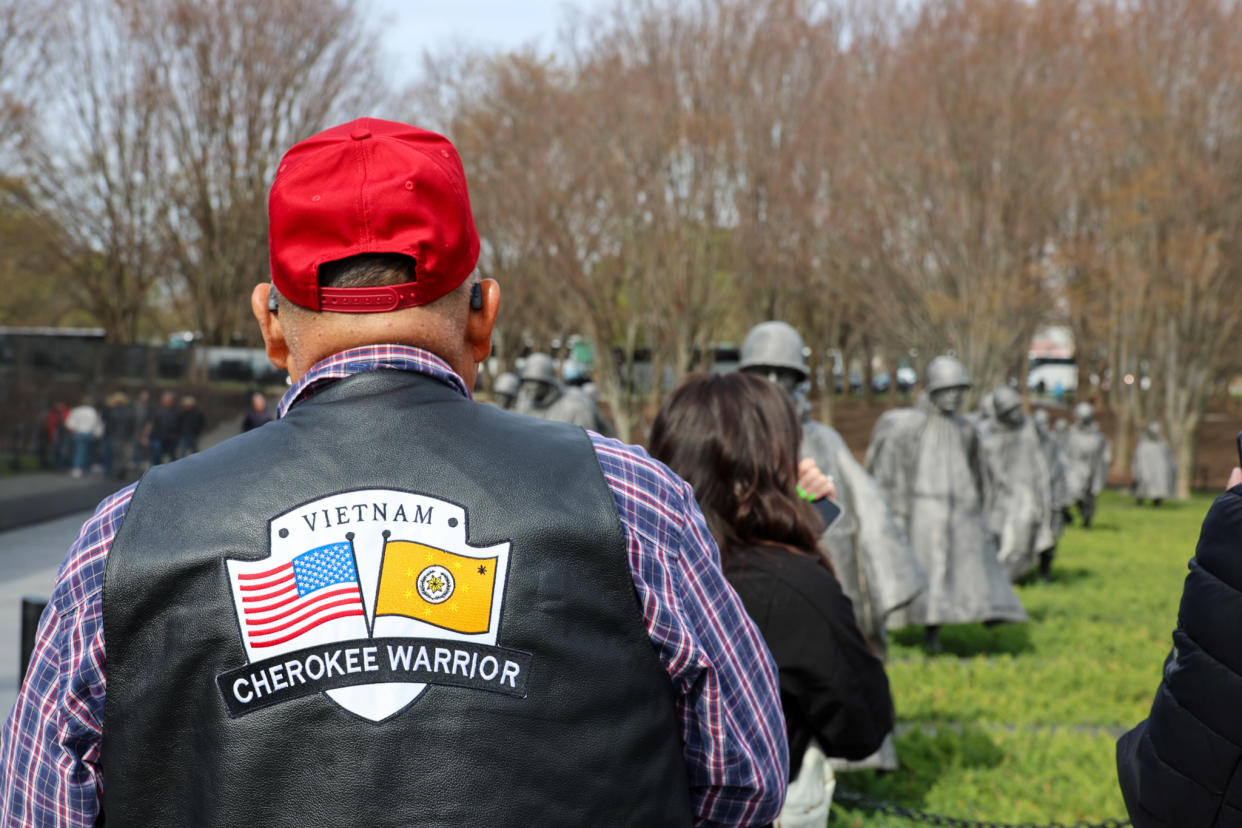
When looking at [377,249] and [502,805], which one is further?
[377,249]

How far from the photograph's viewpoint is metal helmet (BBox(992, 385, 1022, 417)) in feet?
44.1

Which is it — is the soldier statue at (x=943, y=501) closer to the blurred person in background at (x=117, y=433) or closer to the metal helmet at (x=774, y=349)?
the metal helmet at (x=774, y=349)

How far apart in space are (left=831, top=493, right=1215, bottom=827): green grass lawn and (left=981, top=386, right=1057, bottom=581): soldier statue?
0.49 m

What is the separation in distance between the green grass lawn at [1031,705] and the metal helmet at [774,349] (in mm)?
1901

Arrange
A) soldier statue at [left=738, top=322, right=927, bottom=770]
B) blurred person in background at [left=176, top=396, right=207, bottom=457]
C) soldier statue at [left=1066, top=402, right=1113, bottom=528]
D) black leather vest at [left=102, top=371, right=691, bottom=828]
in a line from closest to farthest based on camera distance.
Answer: black leather vest at [left=102, top=371, right=691, bottom=828] → soldier statue at [left=738, top=322, right=927, bottom=770] → blurred person in background at [left=176, top=396, right=207, bottom=457] → soldier statue at [left=1066, top=402, right=1113, bottom=528]

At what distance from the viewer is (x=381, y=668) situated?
4.58ft

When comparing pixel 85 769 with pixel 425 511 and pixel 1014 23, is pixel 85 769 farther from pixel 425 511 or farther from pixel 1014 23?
pixel 1014 23

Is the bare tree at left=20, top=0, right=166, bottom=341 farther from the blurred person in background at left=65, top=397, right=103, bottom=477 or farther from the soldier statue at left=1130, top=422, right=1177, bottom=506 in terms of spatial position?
the soldier statue at left=1130, top=422, right=1177, bottom=506

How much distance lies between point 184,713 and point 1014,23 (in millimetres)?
23154

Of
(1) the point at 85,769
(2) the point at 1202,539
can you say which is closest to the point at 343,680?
(1) the point at 85,769

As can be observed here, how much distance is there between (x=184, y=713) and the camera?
4.65 feet

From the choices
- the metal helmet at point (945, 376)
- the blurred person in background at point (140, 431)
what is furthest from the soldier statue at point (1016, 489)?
the blurred person in background at point (140, 431)

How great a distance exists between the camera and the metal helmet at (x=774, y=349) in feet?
18.6

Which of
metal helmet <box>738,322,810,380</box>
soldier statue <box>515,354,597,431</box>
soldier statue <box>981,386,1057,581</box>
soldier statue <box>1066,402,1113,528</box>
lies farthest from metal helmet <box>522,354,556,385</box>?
soldier statue <box>1066,402,1113,528</box>
